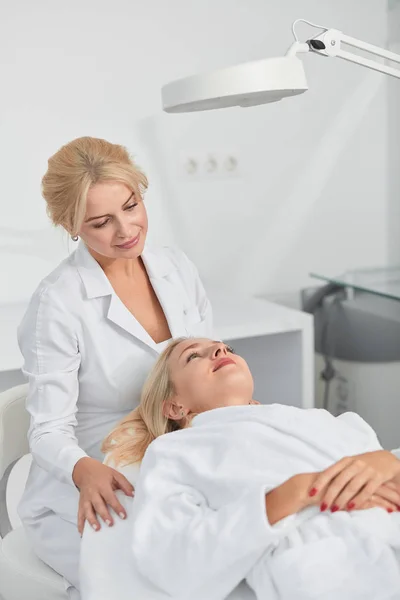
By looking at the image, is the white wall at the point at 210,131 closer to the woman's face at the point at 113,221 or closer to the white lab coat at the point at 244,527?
the woman's face at the point at 113,221

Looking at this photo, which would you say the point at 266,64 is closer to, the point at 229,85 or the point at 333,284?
the point at 229,85

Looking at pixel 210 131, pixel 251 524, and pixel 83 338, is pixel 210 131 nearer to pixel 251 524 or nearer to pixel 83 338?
pixel 83 338

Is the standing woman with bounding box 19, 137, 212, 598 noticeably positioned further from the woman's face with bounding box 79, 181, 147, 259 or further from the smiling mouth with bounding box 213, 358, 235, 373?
the smiling mouth with bounding box 213, 358, 235, 373

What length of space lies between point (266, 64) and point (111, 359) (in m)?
0.62

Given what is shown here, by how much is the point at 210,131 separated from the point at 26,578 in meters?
1.59

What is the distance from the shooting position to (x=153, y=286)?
170 centimetres

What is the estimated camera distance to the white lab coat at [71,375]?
4.79 feet

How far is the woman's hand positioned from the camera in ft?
4.29

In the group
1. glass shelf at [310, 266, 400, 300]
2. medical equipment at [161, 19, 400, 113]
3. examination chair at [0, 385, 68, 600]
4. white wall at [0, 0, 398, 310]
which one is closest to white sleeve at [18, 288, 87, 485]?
examination chair at [0, 385, 68, 600]

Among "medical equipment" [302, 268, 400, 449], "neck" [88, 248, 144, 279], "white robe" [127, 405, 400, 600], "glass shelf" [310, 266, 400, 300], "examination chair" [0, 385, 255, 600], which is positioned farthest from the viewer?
"medical equipment" [302, 268, 400, 449]

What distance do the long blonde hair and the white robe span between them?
15 centimetres

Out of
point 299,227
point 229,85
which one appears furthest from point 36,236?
point 229,85

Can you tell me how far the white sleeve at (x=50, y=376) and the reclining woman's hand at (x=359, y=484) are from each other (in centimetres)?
48

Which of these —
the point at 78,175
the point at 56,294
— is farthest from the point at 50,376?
the point at 78,175
